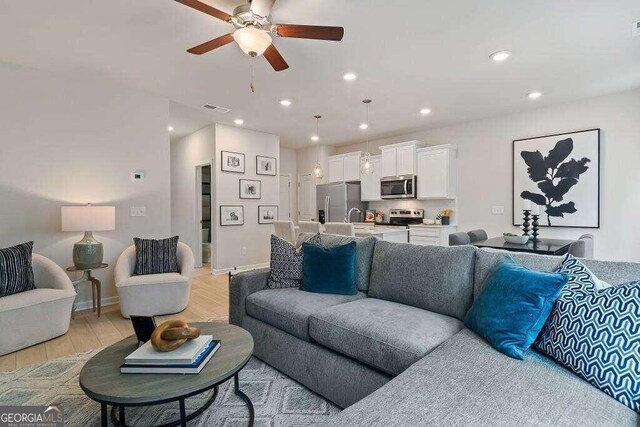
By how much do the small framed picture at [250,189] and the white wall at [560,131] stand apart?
3447 millimetres

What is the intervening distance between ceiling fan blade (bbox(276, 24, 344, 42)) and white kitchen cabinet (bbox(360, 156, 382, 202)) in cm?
445

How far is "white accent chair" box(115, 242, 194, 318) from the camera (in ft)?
10.7

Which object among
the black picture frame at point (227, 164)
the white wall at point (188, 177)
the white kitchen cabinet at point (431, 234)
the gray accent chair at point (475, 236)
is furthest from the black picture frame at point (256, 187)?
the gray accent chair at point (475, 236)

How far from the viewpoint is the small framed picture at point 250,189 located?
5936mm

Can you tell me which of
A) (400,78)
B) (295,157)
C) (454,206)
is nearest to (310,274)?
(400,78)

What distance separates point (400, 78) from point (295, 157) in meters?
4.74

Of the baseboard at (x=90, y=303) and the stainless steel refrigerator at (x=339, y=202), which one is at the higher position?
the stainless steel refrigerator at (x=339, y=202)

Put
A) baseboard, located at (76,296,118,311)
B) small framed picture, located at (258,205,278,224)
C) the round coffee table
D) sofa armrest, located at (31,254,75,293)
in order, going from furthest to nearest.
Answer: small framed picture, located at (258,205,278,224) < baseboard, located at (76,296,118,311) < sofa armrest, located at (31,254,75,293) < the round coffee table

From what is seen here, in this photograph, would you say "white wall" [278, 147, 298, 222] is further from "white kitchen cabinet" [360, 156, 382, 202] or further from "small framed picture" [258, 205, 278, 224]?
"white kitchen cabinet" [360, 156, 382, 202]

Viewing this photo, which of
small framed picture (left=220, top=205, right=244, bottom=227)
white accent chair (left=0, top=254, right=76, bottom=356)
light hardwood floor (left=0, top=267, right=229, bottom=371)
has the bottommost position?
light hardwood floor (left=0, top=267, right=229, bottom=371)

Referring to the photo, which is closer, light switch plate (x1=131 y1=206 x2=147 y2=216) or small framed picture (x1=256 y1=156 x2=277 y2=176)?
light switch plate (x1=131 y1=206 x2=147 y2=216)

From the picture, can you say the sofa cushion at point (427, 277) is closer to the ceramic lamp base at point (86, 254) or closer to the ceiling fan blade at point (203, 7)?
the ceiling fan blade at point (203, 7)

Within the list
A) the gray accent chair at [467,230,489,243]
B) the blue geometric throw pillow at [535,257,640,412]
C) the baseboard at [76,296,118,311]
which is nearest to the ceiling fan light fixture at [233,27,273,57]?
the blue geometric throw pillow at [535,257,640,412]

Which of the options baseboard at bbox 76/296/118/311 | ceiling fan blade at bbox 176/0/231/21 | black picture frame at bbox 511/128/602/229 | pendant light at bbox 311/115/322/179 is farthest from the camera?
pendant light at bbox 311/115/322/179
